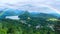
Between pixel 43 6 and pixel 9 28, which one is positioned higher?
pixel 43 6

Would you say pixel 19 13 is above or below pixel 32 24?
above

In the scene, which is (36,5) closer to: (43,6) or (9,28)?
(43,6)

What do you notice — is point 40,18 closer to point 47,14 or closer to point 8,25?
point 47,14

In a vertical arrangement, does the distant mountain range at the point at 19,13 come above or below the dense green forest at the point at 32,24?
above

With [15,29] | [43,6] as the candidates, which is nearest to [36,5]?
[43,6]

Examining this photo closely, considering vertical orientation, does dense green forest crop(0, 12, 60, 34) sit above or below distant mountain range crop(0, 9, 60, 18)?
below

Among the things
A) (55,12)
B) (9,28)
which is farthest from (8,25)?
(55,12)
